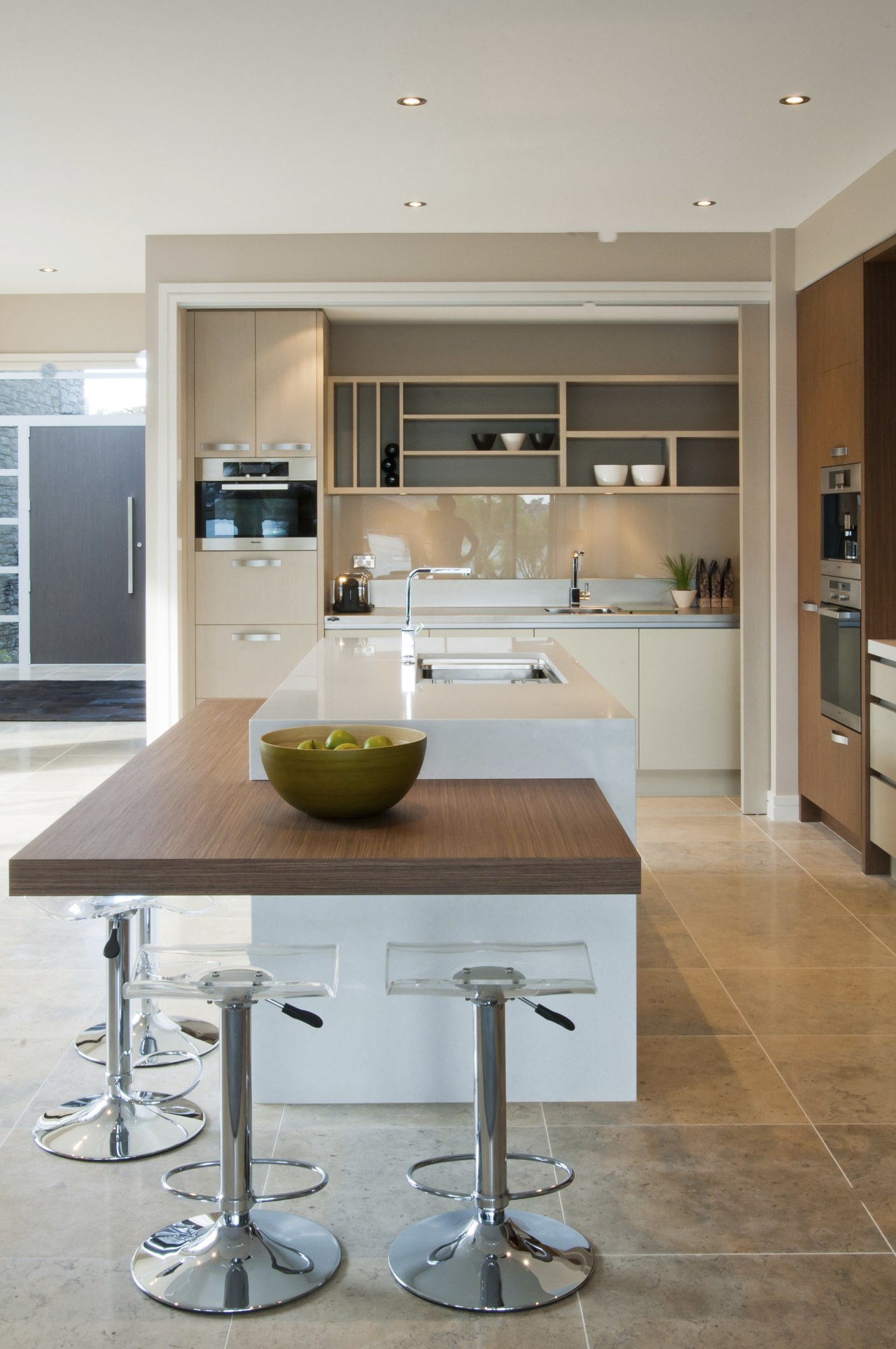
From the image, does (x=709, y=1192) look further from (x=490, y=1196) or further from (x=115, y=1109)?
(x=115, y=1109)

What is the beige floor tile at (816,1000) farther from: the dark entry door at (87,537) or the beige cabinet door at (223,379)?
the dark entry door at (87,537)

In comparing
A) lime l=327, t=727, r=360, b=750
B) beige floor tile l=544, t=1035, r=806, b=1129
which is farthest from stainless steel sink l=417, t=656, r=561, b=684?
lime l=327, t=727, r=360, b=750

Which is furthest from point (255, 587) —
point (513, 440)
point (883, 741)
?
point (883, 741)

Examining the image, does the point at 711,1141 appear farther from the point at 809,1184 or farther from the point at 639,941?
the point at 639,941

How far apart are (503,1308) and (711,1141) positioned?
79cm

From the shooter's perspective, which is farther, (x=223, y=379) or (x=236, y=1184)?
(x=223, y=379)

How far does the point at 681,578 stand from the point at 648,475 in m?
0.58

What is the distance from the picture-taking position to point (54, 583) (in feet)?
35.7

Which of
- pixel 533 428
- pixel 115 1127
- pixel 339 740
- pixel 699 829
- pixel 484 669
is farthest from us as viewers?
pixel 533 428

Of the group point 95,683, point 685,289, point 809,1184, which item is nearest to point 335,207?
point 685,289

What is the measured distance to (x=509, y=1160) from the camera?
264cm

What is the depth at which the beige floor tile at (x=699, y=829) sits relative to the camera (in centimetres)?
540

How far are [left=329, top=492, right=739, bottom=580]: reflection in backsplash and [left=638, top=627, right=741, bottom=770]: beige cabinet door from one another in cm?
89

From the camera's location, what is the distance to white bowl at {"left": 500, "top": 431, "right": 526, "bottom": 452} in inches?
259
